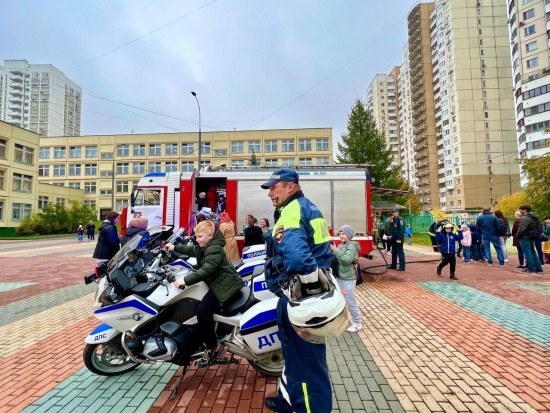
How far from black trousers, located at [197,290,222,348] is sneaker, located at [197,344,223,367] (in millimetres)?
83

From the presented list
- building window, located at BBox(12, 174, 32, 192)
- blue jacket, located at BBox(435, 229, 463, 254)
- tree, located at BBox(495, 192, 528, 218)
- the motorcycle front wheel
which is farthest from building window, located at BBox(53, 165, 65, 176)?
tree, located at BBox(495, 192, 528, 218)

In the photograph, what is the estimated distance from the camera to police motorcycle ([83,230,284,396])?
3.02m

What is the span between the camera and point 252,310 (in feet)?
9.95

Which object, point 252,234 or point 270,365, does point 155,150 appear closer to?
point 252,234

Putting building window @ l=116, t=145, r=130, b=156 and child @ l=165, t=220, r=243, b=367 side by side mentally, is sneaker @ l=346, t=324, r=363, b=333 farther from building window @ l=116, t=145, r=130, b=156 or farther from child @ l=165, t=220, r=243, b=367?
building window @ l=116, t=145, r=130, b=156

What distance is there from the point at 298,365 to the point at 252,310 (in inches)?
32.9

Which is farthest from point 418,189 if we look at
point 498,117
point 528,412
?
point 528,412

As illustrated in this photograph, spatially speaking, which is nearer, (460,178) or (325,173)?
(325,173)

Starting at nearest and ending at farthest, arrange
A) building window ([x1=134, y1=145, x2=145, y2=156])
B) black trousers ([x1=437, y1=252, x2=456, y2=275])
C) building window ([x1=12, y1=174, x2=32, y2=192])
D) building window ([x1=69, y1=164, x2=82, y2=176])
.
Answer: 1. black trousers ([x1=437, y1=252, x2=456, y2=275])
2. building window ([x1=12, y1=174, x2=32, y2=192])
3. building window ([x1=134, y1=145, x2=145, y2=156])
4. building window ([x1=69, y1=164, x2=82, y2=176])

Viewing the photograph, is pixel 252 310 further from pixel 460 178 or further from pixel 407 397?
pixel 460 178

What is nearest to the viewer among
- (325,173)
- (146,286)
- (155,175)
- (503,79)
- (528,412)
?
(528,412)

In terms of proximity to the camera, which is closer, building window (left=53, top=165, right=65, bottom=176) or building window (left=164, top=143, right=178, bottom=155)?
building window (left=164, top=143, right=178, bottom=155)

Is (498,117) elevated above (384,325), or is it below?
above

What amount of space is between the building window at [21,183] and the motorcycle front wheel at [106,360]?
153 ft
